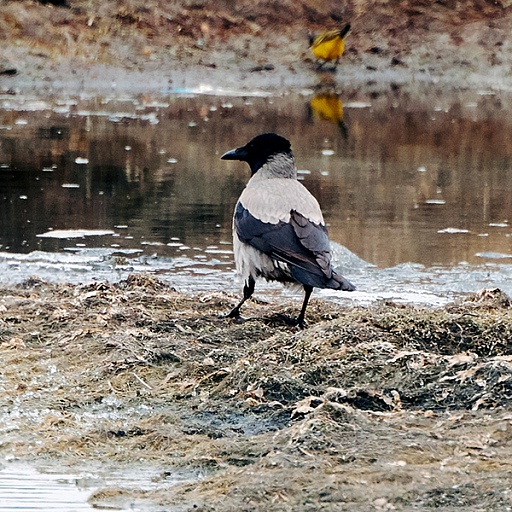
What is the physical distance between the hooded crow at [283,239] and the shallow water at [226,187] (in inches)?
57.7

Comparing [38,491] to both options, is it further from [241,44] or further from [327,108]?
[241,44]

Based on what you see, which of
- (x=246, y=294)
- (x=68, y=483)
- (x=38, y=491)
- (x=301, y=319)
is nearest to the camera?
(x=38, y=491)

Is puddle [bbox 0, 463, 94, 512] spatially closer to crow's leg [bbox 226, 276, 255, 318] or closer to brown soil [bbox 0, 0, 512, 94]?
crow's leg [bbox 226, 276, 255, 318]

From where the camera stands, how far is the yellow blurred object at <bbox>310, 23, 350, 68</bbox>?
81.3ft

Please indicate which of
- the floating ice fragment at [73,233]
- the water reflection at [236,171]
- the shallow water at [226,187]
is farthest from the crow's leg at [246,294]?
the floating ice fragment at [73,233]

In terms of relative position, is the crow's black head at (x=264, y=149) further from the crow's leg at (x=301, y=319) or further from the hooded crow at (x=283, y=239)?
the crow's leg at (x=301, y=319)

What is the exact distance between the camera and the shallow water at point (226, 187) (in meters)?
9.41

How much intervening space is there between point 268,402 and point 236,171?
30.6 feet

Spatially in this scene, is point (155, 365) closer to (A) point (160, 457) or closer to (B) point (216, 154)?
(A) point (160, 457)

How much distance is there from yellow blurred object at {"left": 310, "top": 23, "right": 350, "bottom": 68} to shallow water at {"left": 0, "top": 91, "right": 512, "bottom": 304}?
110 inches

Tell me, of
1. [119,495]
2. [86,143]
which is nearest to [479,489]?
[119,495]

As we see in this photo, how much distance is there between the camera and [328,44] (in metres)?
24.7

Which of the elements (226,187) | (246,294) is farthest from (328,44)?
(246,294)

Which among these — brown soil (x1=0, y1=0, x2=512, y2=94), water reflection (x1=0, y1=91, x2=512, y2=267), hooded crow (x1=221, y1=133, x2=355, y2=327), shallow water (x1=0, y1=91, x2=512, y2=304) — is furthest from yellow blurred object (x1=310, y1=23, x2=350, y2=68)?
hooded crow (x1=221, y1=133, x2=355, y2=327)
